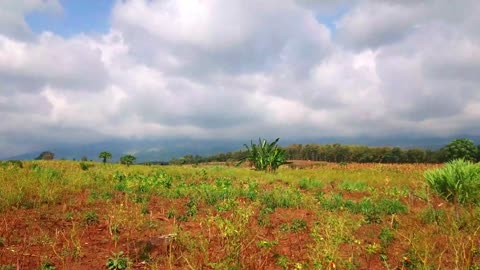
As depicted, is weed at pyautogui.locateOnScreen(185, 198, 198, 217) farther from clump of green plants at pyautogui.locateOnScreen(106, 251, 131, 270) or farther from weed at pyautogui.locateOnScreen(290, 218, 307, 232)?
clump of green plants at pyautogui.locateOnScreen(106, 251, 131, 270)

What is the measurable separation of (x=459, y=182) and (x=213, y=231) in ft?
19.8

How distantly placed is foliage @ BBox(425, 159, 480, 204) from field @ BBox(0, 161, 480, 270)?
49 centimetres

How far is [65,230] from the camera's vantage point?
23.7 feet

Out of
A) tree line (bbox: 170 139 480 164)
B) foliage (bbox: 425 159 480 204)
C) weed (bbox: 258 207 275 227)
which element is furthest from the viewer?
tree line (bbox: 170 139 480 164)

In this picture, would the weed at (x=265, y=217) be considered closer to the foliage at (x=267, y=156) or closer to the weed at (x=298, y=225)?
the weed at (x=298, y=225)

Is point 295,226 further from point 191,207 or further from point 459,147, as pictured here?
point 459,147

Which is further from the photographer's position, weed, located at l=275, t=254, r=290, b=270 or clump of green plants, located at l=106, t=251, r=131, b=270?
Answer: weed, located at l=275, t=254, r=290, b=270

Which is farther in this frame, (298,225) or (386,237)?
(298,225)

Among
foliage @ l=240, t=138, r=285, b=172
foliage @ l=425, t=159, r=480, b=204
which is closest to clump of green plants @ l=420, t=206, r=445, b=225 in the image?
foliage @ l=425, t=159, r=480, b=204

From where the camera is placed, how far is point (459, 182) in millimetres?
8984

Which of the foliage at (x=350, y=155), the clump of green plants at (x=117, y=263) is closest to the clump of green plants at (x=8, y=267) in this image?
the clump of green plants at (x=117, y=263)

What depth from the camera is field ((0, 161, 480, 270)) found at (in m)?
5.44

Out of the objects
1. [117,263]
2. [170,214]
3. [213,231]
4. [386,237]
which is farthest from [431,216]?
[117,263]

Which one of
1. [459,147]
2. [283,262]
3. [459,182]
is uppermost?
[459,147]
